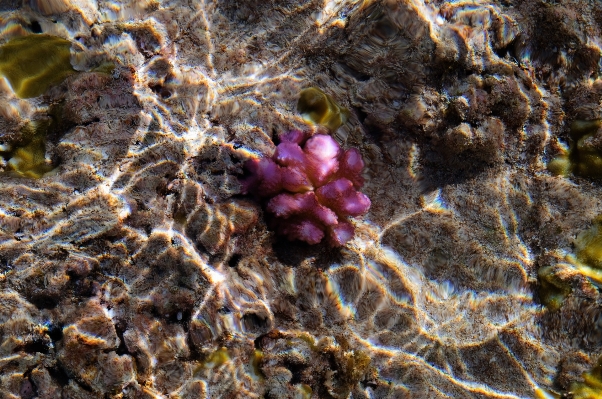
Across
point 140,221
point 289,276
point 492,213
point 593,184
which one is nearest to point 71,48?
point 140,221

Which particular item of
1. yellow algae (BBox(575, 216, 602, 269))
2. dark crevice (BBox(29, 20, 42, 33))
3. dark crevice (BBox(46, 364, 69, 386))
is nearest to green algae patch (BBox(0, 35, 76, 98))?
dark crevice (BBox(29, 20, 42, 33))

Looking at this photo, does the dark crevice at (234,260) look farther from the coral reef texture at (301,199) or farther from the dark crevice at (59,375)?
the dark crevice at (59,375)

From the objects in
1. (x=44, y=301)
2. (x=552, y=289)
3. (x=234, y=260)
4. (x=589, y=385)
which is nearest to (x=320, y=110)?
(x=234, y=260)

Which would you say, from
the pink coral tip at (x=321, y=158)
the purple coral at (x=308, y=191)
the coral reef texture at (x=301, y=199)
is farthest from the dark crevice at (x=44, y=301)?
the pink coral tip at (x=321, y=158)

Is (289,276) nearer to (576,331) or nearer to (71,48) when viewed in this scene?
(576,331)

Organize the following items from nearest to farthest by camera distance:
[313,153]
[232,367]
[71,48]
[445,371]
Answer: [232,367], [445,371], [313,153], [71,48]

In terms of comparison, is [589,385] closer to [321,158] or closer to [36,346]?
[321,158]
